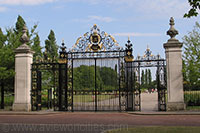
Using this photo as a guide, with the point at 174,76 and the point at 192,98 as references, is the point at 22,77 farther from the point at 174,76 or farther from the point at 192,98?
the point at 192,98

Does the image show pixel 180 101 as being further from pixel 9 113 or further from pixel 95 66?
pixel 9 113

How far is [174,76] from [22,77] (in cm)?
966

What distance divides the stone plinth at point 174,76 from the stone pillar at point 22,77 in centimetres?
886

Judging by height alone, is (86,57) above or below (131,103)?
above

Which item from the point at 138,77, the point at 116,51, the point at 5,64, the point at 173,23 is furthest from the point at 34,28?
the point at 173,23

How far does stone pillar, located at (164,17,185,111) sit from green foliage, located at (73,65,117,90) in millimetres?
3412

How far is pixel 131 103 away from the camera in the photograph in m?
17.3

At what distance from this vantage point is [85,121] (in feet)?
42.3

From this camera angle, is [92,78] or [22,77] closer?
[22,77]

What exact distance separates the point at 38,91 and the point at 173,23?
9751mm

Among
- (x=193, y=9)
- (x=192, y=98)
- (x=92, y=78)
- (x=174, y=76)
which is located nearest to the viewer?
(x=193, y=9)

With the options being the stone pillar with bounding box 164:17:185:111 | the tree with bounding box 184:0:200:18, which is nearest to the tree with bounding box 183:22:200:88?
the stone pillar with bounding box 164:17:185:111

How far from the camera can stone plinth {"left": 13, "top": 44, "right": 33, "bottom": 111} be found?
18.0m

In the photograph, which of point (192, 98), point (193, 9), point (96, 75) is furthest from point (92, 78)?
point (193, 9)
